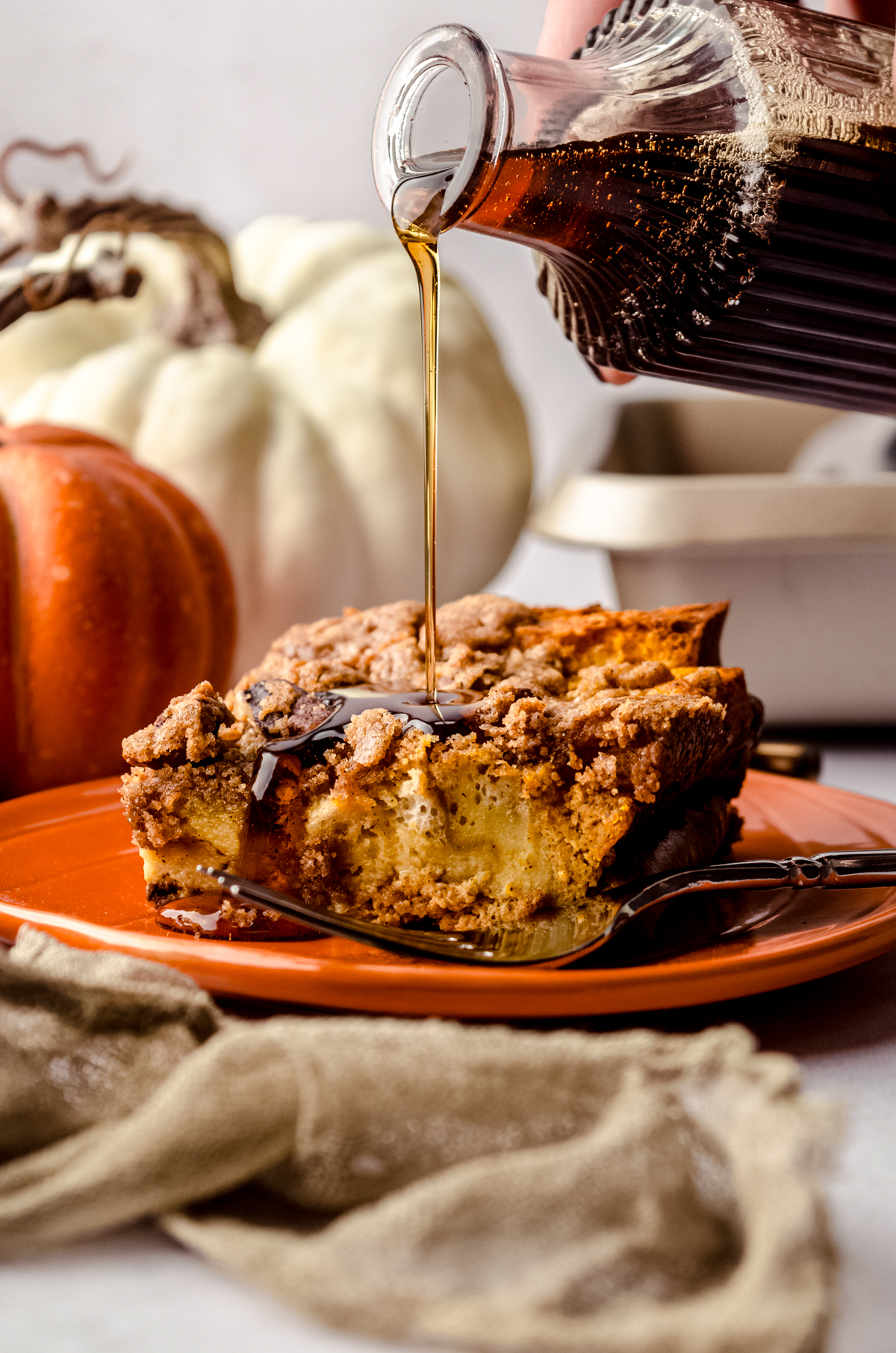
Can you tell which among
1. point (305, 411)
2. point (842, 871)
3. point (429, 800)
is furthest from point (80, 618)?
point (842, 871)

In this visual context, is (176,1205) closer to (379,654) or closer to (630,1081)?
(630,1081)

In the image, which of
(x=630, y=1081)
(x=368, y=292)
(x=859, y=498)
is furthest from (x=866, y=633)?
(x=630, y=1081)

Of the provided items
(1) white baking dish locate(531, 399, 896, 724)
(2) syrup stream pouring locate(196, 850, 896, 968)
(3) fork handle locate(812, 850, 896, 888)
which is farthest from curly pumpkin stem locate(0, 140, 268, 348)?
(3) fork handle locate(812, 850, 896, 888)

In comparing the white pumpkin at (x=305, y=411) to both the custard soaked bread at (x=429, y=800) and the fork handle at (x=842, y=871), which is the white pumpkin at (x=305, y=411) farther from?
the fork handle at (x=842, y=871)

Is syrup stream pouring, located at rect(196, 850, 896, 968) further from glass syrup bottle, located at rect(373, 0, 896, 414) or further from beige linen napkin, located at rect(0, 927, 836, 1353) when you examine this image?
glass syrup bottle, located at rect(373, 0, 896, 414)

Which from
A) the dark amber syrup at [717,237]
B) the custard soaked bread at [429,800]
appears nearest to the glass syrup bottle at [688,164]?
the dark amber syrup at [717,237]
